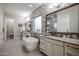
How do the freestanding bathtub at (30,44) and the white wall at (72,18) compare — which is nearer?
the white wall at (72,18)

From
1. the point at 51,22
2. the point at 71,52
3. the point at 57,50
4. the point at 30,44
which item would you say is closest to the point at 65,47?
the point at 71,52

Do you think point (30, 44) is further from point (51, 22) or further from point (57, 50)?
point (57, 50)

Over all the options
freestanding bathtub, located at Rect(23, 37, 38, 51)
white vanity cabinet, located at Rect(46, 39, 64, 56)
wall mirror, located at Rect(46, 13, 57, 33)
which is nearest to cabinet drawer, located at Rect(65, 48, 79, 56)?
white vanity cabinet, located at Rect(46, 39, 64, 56)

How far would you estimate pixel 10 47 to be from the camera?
125 inches

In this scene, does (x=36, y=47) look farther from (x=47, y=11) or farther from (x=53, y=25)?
(x=47, y=11)

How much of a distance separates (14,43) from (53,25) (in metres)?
1.72

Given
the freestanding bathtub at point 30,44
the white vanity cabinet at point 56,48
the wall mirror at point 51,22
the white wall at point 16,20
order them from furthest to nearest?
the freestanding bathtub at point 30,44
the wall mirror at point 51,22
the white wall at point 16,20
the white vanity cabinet at point 56,48

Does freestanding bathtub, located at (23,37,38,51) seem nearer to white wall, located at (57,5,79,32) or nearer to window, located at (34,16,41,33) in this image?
window, located at (34,16,41,33)

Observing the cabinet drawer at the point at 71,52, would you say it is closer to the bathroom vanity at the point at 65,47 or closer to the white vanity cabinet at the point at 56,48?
the bathroom vanity at the point at 65,47

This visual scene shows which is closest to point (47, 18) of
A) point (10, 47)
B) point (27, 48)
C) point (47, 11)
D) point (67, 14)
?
point (47, 11)

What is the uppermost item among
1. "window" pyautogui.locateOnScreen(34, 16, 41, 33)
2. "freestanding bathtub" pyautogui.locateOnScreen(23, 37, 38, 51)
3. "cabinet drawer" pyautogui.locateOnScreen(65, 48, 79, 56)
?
"window" pyautogui.locateOnScreen(34, 16, 41, 33)

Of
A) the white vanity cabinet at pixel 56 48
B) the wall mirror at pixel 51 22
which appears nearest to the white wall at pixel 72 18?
the wall mirror at pixel 51 22

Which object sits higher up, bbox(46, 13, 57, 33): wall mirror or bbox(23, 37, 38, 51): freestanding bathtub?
bbox(46, 13, 57, 33): wall mirror

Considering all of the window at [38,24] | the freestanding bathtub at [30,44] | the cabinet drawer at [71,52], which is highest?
the window at [38,24]
